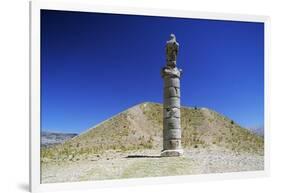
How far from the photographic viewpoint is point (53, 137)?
7.96 meters

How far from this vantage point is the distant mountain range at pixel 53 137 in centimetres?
787

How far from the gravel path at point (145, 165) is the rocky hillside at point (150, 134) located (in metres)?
0.10

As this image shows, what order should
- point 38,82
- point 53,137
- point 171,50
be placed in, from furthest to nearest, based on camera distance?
point 171,50, point 53,137, point 38,82

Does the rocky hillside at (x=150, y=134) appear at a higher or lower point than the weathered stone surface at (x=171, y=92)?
lower

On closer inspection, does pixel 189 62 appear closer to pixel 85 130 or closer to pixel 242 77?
pixel 242 77

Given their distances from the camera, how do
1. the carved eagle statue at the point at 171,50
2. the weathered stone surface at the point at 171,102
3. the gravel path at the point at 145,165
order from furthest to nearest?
the weathered stone surface at the point at 171,102, the carved eagle statue at the point at 171,50, the gravel path at the point at 145,165

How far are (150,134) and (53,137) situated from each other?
1519 millimetres

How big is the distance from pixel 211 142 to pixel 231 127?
0.40m

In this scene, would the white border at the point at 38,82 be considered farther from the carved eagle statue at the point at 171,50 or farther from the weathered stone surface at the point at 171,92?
the weathered stone surface at the point at 171,92

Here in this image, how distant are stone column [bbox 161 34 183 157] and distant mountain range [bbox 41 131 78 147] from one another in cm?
147

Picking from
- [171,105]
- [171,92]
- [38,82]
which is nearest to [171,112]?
[171,105]

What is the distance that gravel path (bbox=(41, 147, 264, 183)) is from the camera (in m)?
8.05

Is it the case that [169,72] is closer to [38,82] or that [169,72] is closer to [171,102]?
[171,102]

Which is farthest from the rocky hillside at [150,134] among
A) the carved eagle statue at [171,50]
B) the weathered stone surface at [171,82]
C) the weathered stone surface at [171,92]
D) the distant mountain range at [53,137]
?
the carved eagle statue at [171,50]
